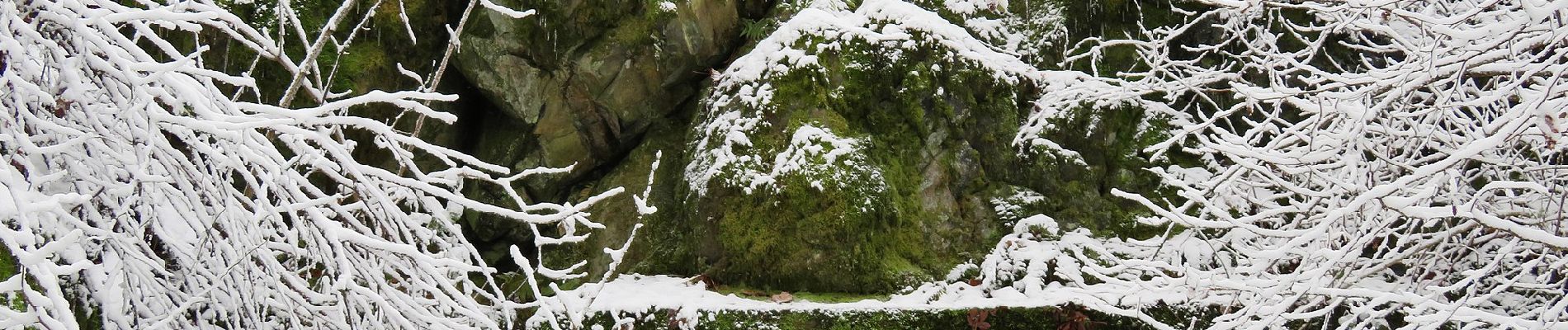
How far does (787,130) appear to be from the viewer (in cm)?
529

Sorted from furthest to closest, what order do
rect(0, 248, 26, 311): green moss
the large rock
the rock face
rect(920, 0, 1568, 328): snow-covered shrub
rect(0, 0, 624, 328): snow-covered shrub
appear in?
1. the large rock
2. the rock face
3. rect(920, 0, 1568, 328): snow-covered shrub
4. rect(0, 248, 26, 311): green moss
5. rect(0, 0, 624, 328): snow-covered shrub

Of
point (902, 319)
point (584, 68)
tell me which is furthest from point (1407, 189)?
point (584, 68)

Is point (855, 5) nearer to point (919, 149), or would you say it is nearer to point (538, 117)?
point (919, 149)

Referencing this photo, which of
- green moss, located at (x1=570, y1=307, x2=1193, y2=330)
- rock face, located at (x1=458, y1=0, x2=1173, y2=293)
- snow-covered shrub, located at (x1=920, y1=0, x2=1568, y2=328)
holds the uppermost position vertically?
snow-covered shrub, located at (x1=920, y1=0, x2=1568, y2=328)

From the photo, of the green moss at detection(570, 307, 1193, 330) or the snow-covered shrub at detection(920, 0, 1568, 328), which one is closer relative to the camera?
the snow-covered shrub at detection(920, 0, 1568, 328)

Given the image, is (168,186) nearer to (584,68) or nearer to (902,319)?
(902,319)

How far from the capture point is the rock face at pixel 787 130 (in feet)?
16.9

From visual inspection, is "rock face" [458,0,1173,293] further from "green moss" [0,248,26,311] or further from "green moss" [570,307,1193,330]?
"green moss" [0,248,26,311]

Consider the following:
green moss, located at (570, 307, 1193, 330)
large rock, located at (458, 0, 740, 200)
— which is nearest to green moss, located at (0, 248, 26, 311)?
green moss, located at (570, 307, 1193, 330)

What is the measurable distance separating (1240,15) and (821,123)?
98.7 inches

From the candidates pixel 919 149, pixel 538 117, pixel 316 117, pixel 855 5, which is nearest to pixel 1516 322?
pixel 316 117

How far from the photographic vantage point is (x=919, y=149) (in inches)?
220

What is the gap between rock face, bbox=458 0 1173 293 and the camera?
5160 millimetres

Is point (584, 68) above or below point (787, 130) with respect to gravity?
above
